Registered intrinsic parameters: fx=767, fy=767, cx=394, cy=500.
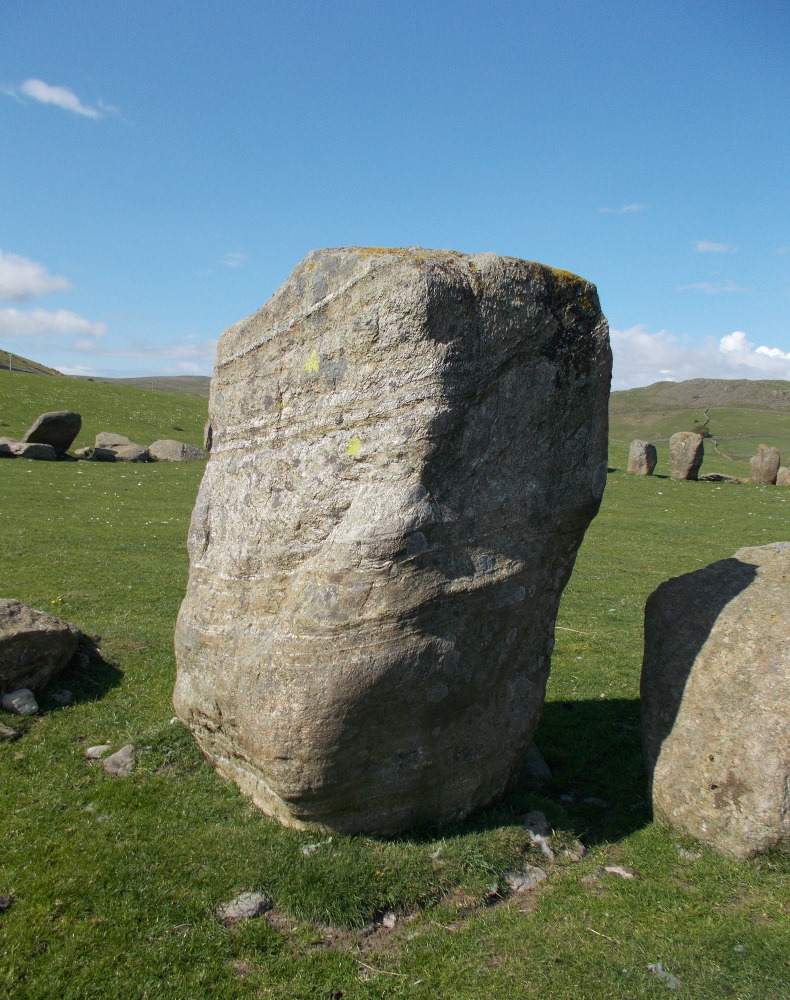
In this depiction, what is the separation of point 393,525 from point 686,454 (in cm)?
3375

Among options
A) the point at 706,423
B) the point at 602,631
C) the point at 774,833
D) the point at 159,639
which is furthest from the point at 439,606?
the point at 706,423

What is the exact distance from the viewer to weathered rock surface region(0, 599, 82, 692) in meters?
7.47

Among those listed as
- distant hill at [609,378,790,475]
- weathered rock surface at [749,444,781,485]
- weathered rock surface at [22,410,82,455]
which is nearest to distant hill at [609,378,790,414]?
distant hill at [609,378,790,475]

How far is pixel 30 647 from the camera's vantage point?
764 cm

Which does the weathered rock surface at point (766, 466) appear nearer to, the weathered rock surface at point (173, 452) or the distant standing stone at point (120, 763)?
the weathered rock surface at point (173, 452)

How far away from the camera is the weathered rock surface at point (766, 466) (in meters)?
36.5

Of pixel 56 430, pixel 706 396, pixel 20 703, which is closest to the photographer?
pixel 20 703

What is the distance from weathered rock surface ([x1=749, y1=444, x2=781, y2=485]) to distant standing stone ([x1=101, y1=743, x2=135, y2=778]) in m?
36.0

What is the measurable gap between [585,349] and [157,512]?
675 inches

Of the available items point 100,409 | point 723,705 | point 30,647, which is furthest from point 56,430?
point 723,705

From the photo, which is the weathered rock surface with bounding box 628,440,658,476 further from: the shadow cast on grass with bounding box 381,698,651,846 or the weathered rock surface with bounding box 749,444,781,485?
the shadow cast on grass with bounding box 381,698,651,846

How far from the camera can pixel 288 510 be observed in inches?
240

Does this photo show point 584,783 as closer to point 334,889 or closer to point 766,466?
point 334,889

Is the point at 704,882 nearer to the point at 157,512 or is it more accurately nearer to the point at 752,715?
the point at 752,715
